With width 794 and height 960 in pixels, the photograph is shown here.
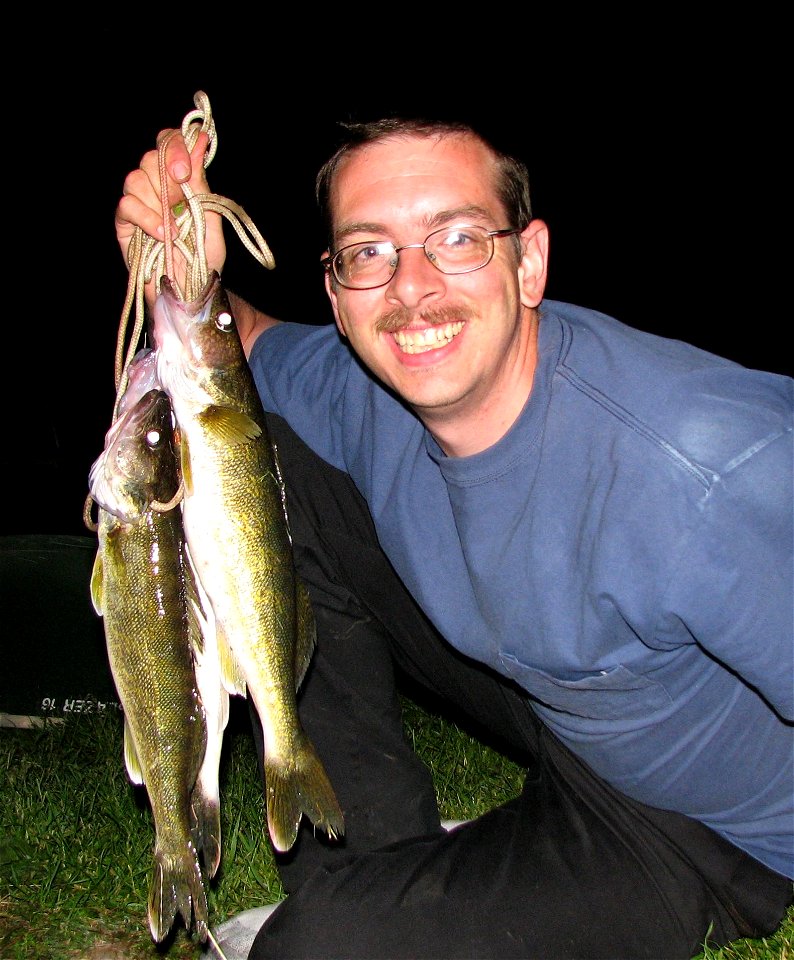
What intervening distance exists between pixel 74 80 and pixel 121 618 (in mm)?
24460

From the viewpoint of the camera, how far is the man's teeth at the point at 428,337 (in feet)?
8.18

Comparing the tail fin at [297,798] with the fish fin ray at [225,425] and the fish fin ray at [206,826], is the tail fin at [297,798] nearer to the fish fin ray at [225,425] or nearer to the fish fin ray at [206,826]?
the fish fin ray at [206,826]

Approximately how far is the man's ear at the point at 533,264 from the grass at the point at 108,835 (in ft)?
6.02

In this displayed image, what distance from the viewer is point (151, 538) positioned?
2.50m

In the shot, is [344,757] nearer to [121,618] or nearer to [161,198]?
[121,618]

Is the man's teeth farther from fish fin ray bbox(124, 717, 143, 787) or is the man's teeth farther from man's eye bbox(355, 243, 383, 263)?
fish fin ray bbox(124, 717, 143, 787)

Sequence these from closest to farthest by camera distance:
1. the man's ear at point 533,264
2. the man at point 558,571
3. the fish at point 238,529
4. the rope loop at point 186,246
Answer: the man at point 558,571, the rope loop at point 186,246, the fish at point 238,529, the man's ear at point 533,264

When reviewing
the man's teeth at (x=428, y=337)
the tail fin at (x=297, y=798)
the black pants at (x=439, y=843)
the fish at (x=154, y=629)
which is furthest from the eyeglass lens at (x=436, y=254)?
the tail fin at (x=297, y=798)

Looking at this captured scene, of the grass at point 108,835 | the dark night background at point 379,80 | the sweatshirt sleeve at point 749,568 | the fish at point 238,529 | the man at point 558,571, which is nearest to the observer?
the sweatshirt sleeve at point 749,568

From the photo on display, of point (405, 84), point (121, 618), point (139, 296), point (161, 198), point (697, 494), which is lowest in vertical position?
point (121, 618)

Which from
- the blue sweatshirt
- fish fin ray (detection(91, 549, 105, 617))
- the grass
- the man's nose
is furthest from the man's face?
the grass

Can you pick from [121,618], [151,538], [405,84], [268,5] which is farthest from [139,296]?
[268,5]

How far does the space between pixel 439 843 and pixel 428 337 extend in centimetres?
138

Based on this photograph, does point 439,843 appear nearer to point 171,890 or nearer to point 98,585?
point 171,890
